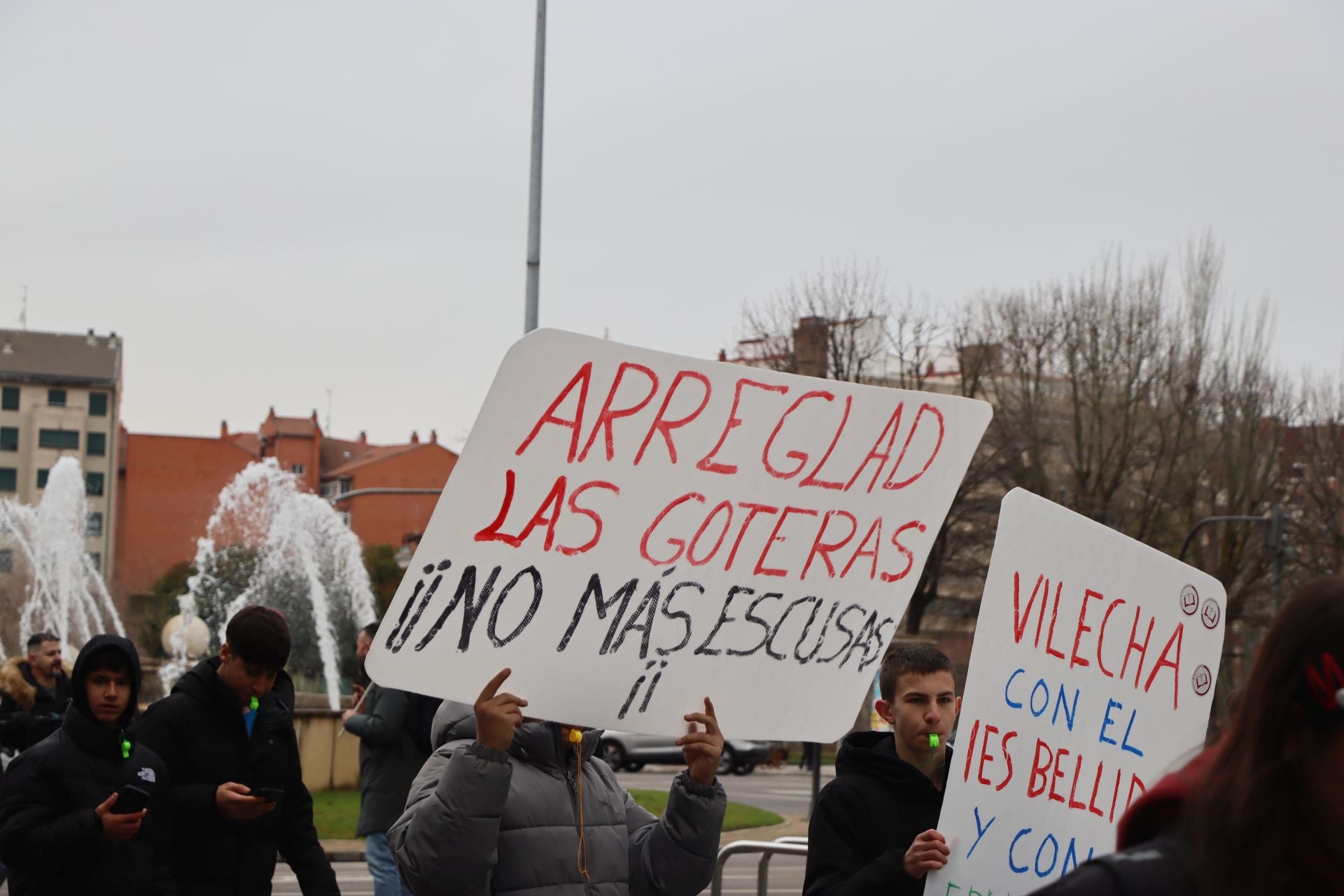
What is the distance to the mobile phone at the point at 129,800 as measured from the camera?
4.46m

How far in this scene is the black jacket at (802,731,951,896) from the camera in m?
3.71

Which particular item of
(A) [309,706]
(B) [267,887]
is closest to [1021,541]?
(B) [267,887]

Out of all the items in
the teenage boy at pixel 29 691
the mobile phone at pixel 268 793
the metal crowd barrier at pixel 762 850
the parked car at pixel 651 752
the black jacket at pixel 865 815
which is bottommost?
the parked car at pixel 651 752

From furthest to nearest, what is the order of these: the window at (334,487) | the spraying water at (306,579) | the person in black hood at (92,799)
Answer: the window at (334,487), the spraying water at (306,579), the person in black hood at (92,799)

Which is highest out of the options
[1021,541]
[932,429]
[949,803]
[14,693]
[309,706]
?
[932,429]

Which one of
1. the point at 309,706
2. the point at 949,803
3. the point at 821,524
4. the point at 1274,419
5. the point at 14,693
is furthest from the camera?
the point at 1274,419

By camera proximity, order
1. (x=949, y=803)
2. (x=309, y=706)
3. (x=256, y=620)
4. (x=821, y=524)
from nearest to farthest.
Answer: (x=949, y=803) < (x=821, y=524) < (x=256, y=620) < (x=309, y=706)

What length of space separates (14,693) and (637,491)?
7811 mm

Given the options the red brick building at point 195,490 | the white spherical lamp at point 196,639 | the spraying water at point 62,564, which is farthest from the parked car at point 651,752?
the red brick building at point 195,490

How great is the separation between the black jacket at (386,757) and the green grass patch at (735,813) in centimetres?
989

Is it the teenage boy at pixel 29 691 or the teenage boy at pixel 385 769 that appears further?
the teenage boy at pixel 29 691

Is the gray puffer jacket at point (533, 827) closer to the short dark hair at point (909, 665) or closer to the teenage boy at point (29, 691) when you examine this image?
the short dark hair at point (909, 665)

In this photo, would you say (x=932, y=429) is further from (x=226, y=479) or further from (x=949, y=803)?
(x=226, y=479)

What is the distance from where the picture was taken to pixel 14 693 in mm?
9906
